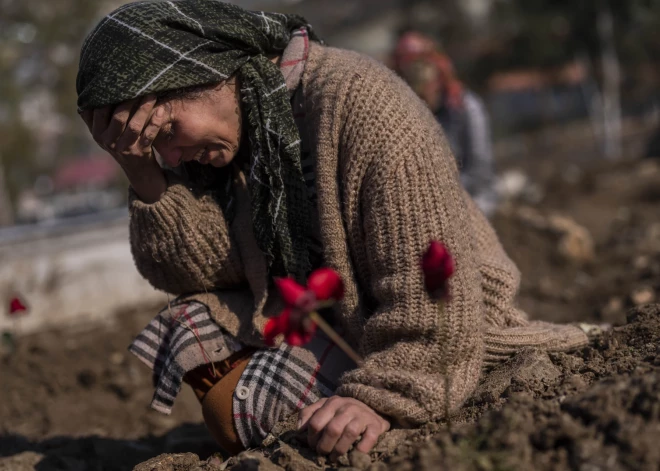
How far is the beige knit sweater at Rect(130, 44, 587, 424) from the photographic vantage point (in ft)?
7.09

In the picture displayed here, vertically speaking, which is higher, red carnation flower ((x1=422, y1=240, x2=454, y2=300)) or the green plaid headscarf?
the green plaid headscarf

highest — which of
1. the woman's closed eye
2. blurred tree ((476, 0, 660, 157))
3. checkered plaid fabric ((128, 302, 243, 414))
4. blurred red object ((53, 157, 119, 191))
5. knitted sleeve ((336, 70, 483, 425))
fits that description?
the woman's closed eye

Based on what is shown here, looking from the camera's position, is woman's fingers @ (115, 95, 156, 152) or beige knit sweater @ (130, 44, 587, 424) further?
woman's fingers @ (115, 95, 156, 152)

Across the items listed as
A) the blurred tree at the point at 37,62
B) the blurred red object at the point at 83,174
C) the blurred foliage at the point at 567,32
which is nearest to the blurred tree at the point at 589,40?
the blurred foliage at the point at 567,32

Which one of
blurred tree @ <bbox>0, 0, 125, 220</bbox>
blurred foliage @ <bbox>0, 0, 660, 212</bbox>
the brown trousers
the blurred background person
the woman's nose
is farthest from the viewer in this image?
blurred foliage @ <bbox>0, 0, 660, 212</bbox>

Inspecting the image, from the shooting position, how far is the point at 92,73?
2332mm

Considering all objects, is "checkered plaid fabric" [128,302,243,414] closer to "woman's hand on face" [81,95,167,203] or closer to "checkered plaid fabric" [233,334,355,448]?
"checkered plaid fabric" [233,334,355,448]

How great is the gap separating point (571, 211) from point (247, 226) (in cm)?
837

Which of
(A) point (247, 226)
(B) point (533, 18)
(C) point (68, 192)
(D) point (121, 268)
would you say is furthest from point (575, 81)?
(A) point (247, 226)

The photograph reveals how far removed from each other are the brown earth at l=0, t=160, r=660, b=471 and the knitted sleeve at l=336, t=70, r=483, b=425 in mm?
106

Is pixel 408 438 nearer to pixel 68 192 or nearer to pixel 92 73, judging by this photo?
pixel 92 73

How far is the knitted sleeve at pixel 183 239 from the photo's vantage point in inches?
104

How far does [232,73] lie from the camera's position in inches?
94.9

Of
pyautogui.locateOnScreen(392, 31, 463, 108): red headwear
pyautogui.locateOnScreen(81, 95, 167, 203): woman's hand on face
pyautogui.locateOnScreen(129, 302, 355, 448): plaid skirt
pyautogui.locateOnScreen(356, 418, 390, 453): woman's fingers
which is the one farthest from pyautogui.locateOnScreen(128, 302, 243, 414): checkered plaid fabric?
pyautogui.locateOnScreen(392, 31, 463, 108): red headwear
